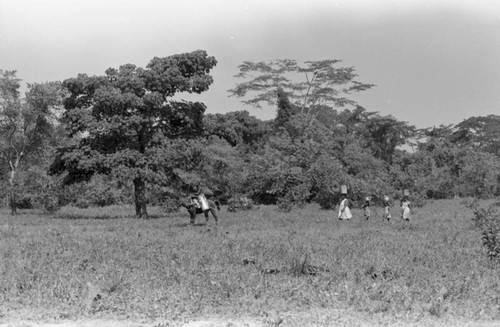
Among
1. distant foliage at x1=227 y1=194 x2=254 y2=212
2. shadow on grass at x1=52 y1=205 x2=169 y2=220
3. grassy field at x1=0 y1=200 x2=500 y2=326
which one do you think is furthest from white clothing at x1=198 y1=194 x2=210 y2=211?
distant foliage at x1=227 y1=194 x2=254 y2=212

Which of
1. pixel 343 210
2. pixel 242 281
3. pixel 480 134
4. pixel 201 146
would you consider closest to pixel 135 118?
pixel 201 146

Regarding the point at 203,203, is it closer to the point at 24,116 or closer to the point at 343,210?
the point at 343,210

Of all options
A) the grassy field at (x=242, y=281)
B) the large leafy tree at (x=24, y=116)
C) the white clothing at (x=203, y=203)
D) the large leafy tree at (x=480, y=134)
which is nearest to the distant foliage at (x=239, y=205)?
the white clothing at (x=203, y=203)

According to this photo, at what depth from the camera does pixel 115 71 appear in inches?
1036

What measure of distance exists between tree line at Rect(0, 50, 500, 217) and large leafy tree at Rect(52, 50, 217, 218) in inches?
2.2

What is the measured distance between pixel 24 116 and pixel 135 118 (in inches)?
733

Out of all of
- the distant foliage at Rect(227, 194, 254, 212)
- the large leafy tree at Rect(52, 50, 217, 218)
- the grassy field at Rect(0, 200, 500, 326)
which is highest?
the large leafy tree at Rect(52, 50, 217, 218)

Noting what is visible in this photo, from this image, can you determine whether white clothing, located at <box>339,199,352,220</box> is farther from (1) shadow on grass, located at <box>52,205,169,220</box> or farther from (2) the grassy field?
(1) shadow on grass, located at <box>52,205,169,220</box>

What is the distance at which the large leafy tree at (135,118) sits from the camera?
24781 millimetres

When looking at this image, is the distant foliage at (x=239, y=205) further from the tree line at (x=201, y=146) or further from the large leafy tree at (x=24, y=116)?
the large leafy tree at (x=24, y=116)

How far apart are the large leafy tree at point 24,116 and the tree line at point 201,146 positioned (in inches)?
3.2

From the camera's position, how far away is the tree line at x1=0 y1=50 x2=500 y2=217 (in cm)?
2556

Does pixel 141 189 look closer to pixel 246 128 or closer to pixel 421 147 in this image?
pixel 246 128

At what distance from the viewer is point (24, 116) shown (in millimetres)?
39344
